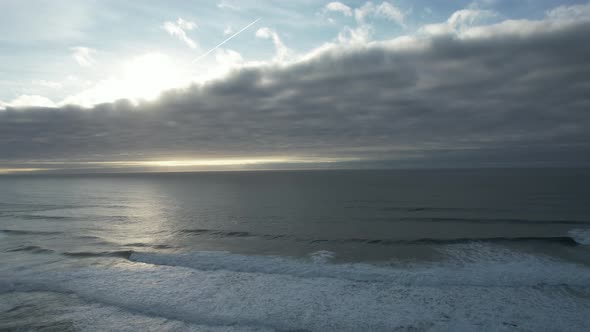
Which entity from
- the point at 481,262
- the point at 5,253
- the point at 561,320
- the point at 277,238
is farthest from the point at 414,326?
the point at 5,253

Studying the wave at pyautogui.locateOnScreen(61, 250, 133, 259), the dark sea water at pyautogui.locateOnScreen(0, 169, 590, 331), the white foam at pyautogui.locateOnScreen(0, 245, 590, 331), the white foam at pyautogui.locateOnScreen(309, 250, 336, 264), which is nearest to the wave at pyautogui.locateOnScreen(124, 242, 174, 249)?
the dark sea water at pyautogui.locateOnScreen(0, 169, 590, 331)

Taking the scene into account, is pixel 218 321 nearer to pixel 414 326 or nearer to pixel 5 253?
pixel 414 326

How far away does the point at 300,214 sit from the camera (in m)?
37.2

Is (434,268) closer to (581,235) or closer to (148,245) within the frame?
(581,235)

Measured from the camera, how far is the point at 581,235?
24.4 metres

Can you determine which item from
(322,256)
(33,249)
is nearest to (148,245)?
(33,249)

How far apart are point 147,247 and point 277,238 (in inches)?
399

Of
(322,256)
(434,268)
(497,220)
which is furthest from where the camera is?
(497,220)

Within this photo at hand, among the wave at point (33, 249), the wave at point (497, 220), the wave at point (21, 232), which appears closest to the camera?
the wave at point (33, 249)

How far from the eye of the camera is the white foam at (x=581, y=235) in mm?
22511

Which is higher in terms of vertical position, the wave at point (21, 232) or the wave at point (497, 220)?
the wave at point (21, 232)

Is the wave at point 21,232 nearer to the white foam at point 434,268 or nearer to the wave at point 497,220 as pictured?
the white foam at point 434,268

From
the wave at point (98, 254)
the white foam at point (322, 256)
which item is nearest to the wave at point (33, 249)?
the wave at point (98, 254)

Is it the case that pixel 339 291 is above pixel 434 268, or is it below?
above
